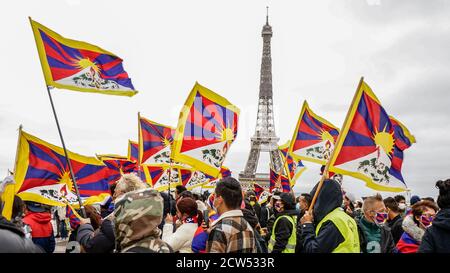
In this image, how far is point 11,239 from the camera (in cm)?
251

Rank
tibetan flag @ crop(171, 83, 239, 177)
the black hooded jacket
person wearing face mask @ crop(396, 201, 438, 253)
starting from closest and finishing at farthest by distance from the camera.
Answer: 1. the black hooded jacket
2. person wearing face mask @ crop(396, 201, 438, 253)
3. tibetan flag @ crop(171, 83, 239, 177)

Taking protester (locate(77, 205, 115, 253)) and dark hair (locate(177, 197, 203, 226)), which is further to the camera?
dark hair (locate(177, 197, 203, 226))

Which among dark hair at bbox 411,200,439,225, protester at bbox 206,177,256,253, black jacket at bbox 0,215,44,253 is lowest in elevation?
dark hair at bbox 411,200,439,225

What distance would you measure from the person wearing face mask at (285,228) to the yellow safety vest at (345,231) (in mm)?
2186

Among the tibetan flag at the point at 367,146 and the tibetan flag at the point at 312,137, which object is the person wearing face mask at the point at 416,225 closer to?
the tibetan flag at the point at 367,146

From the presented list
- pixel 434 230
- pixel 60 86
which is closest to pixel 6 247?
pixel 434 230

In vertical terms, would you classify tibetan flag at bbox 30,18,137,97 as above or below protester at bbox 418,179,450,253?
above

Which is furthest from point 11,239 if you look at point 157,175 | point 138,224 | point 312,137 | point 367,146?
point 312,137

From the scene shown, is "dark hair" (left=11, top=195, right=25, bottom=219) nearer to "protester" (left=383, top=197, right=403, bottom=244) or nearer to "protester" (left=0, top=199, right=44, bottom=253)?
"protester" (left=0, top=199, right=44, bottom=253)

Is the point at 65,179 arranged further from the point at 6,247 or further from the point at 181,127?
the point at 6,247

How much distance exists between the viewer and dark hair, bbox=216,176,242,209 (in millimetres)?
4184

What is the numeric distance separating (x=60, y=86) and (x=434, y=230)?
6.22 m

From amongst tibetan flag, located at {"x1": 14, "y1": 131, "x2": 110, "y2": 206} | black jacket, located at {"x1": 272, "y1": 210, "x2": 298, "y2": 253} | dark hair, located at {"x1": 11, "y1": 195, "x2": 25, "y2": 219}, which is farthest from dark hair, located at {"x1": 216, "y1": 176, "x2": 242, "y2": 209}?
dark hair, located at {"x1": 11, "y1": 195, "x2": 25, "y2": 219}
